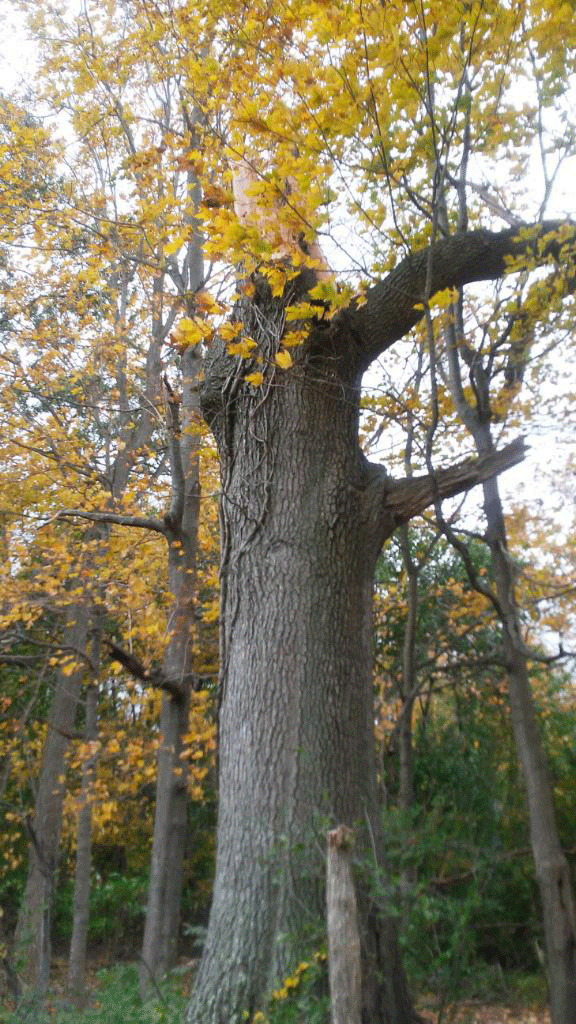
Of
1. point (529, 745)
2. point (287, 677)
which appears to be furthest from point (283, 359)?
point (529, 745)

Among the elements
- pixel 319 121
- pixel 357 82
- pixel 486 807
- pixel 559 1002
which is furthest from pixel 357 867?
pixel 486 807

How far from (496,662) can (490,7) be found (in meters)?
3.91

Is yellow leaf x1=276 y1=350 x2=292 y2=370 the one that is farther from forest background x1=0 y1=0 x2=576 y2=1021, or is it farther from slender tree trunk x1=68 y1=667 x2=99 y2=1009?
slender tree trunk x1=68 y1=667 x2=99 y2=1009

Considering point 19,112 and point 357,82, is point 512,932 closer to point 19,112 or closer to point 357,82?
point 357,82

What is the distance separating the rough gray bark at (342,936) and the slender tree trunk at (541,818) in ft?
8.99

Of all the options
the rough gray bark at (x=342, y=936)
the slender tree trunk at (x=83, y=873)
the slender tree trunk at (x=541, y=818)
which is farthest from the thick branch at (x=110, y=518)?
the rough gray bark at (x=342, y=936)

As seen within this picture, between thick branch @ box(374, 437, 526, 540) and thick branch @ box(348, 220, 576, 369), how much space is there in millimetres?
834

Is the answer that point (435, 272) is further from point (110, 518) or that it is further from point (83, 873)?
point (83, 873)

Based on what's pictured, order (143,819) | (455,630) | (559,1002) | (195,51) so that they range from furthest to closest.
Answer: (143,819) → (455,630) → (195,51) → (559,1002)

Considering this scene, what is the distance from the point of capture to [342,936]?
2.56 meters

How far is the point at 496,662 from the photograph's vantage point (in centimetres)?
554

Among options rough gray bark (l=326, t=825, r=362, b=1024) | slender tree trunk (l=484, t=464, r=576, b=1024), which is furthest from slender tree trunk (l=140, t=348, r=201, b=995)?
rough gray bark (l=326, t=825, r=362, b=1024)

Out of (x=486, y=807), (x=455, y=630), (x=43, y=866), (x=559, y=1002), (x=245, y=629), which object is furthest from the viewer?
(x=455, y=630)

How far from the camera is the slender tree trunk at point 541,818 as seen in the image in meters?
4.70
